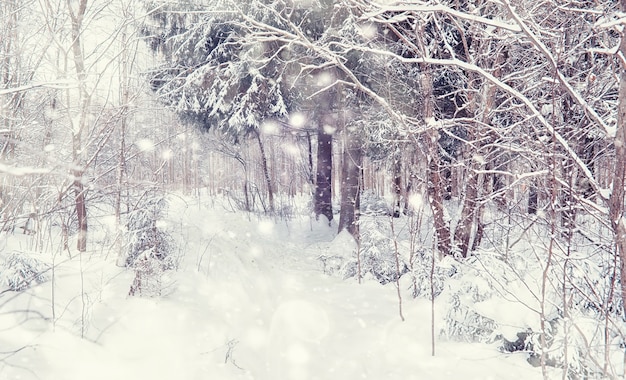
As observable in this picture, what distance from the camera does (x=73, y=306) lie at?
A: 398 cm

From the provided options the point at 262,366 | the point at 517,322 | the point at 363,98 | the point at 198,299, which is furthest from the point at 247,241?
the point at 517,322

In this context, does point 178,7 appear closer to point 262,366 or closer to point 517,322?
point 262,366

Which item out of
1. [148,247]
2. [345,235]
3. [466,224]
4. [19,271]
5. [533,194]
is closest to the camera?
[19,271]

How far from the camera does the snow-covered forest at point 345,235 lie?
240cm

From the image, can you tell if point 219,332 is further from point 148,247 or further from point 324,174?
point 324,174

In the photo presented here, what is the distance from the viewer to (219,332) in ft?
15.2

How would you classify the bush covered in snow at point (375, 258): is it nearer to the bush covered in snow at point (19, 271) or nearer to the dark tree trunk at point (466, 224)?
the dark tree trunk at point (466, 224)

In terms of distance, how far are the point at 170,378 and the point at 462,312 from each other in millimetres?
3082

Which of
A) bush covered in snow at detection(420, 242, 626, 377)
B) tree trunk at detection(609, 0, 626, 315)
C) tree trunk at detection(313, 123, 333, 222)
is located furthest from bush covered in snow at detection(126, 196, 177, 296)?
tree trunk at detection(313, 123, 333, 222)

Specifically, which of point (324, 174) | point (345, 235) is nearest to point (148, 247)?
point (345, 235)

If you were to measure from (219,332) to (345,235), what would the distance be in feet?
17.2

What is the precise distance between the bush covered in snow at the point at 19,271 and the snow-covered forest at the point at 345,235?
18 millimetres

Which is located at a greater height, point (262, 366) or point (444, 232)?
point (444, 232)

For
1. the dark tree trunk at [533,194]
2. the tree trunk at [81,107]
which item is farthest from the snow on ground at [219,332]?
the dark tree trunk at [533,194]
